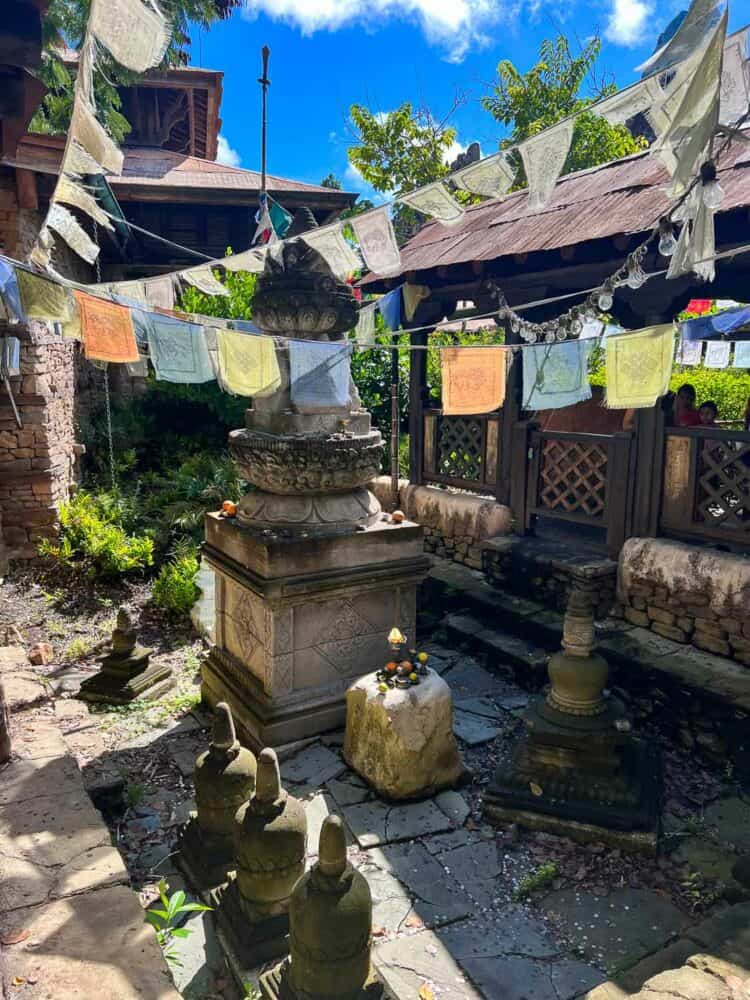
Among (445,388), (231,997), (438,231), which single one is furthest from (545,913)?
(438,231)

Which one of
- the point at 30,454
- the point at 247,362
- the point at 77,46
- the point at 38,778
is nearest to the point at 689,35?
the point at 247,362

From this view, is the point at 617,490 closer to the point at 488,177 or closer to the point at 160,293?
the point at 488,177

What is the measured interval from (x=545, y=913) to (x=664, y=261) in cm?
517

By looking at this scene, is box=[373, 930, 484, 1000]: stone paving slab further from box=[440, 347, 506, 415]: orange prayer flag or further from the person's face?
the person's face

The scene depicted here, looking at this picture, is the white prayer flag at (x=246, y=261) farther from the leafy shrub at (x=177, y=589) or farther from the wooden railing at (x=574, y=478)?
the leafy shrub at (x=177, y=589)

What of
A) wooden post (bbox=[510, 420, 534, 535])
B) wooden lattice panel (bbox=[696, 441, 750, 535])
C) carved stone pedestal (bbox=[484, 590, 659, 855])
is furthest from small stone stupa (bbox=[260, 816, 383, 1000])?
wooden post (bbox=[510, 420, 534, 535])

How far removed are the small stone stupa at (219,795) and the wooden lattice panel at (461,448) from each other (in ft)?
18.5

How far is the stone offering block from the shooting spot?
4.57m

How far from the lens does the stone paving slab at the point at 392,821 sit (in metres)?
4.31

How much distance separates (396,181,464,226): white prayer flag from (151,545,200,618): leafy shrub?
5385 millimetres

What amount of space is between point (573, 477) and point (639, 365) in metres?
2.92

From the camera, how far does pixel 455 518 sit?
29.2ft

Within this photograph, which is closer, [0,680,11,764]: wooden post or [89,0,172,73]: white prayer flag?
[89,0,172,73]: white prayer flag

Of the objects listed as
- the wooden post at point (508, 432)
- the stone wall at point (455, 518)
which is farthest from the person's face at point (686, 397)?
the stone wall at point (455, 518)
